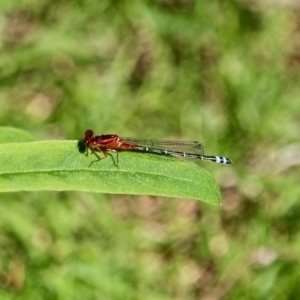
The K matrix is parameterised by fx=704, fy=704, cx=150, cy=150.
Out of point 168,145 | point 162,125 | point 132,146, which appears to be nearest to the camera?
point 132,146

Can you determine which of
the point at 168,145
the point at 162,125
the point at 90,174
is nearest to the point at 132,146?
the point at 168,145

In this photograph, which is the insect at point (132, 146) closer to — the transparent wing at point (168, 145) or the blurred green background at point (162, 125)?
the transparent wing at point (168, 145)

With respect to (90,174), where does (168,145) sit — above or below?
above

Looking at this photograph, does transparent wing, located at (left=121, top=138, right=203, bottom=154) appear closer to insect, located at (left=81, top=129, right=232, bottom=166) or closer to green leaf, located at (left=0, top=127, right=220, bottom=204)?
insect, located at (left=81, top=129, right=232, bottom=166)

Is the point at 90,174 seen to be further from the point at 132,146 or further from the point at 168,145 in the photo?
the point at 168,145

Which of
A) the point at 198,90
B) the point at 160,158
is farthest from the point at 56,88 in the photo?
the point at 160,158

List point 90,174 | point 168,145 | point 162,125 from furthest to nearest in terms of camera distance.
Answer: point 162,125 < point 168,145 < point 90,174
